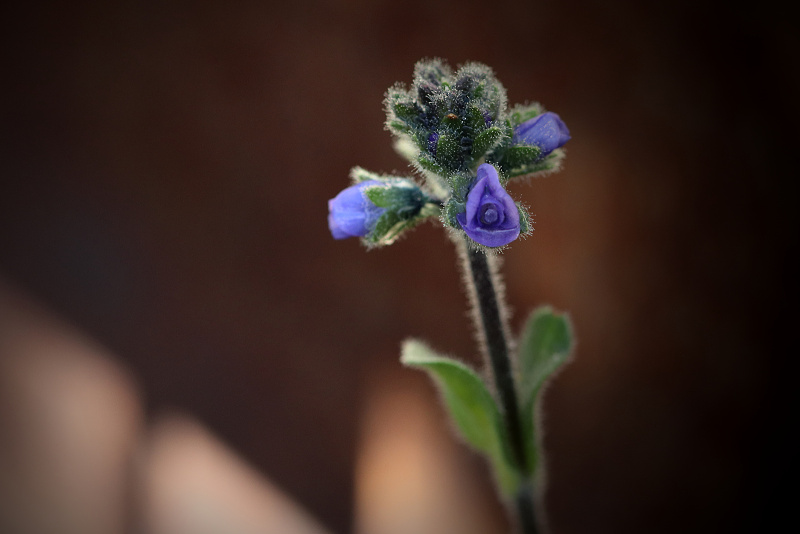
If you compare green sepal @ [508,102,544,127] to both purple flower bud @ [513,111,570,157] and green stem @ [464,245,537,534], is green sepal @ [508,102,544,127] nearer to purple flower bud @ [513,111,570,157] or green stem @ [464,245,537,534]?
purple flower bud @ [513,111,570,157]

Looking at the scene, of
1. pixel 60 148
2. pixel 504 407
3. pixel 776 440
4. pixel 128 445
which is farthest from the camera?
pixel 776 440

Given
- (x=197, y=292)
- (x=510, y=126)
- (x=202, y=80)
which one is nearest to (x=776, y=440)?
(x=510, y=126)

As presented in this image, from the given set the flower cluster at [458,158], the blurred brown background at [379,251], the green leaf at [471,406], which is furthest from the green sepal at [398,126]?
the blurred brown background at [379,251]

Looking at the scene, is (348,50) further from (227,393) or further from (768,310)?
(768,310)

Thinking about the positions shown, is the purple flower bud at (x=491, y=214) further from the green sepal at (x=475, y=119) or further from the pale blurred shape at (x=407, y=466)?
the pale blurred shape at (x=407, y=466)

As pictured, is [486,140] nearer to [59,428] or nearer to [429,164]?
[429,164]
